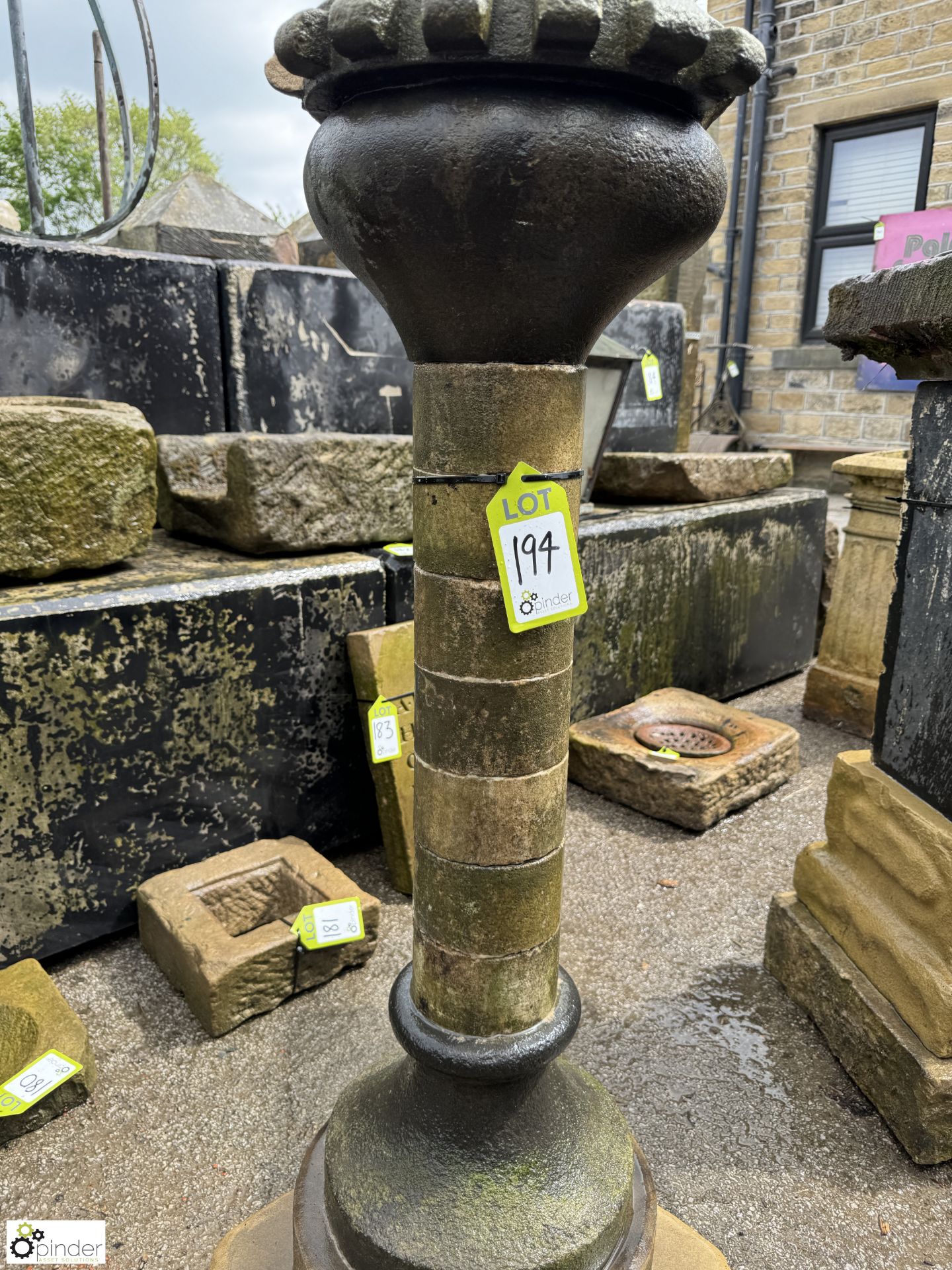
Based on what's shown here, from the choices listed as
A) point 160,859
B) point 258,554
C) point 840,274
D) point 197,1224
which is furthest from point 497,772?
point 840,274

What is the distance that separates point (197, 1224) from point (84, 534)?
1.62m

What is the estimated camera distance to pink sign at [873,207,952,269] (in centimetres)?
601

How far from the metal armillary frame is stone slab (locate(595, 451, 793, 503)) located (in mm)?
2231

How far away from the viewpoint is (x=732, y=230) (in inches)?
278

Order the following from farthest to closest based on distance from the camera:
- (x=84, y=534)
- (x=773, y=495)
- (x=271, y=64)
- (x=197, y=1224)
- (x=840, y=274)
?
(x=840, y=274) → (x=773, y=495) → (x=271, y=64) → (x=84, y=534) → (x=197, y=1224)

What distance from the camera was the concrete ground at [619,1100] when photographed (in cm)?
162

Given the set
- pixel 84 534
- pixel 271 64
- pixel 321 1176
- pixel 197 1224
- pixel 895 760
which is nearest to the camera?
pixel 321 1176

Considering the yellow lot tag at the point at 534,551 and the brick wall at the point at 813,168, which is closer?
the yellow lot tag at the point at 534,551

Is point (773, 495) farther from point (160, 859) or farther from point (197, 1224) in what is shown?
point (197, 1224)

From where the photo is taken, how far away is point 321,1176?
149 cm

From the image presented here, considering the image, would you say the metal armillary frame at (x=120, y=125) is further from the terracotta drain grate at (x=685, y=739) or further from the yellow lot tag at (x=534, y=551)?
the terracotta drain grate at (x=685, y=739)

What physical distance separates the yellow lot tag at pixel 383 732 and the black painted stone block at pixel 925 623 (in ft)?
4.34

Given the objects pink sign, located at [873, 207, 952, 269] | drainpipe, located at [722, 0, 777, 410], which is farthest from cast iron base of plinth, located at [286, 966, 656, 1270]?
drainpipe, located at [722, 0, 777, 410]

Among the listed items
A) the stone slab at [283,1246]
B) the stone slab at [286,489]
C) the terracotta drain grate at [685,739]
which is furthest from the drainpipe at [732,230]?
the stone slab at [283,1246]
